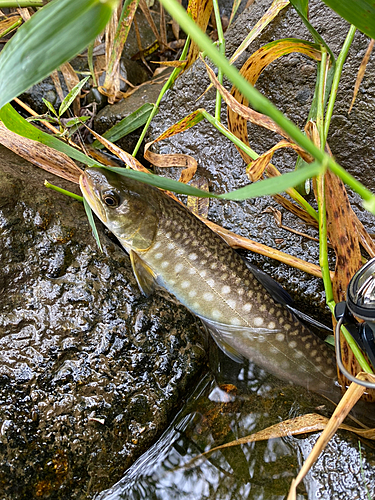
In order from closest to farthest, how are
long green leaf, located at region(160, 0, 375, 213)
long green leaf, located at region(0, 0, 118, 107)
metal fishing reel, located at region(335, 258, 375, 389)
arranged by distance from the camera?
long green leaf, located at region(160, 0, 375, 213) → long green leaf, located at region(0, 0, 118, 107) → metal fishing reel, located at region(335, 258, 375, 389)

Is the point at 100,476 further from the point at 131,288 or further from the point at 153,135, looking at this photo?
the point at 153,135

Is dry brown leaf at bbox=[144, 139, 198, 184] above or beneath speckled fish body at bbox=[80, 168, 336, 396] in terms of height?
above

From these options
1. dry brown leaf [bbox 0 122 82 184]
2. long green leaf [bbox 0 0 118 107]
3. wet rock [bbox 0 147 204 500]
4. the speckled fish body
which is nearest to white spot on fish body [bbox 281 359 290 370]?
the speckled fish body

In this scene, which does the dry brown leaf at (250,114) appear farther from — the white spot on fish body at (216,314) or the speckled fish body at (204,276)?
the white spot on fish body at (216,314)

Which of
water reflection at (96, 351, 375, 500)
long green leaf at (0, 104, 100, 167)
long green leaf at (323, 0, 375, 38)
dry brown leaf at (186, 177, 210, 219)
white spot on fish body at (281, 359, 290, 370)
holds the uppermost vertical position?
long green leaf at (323, 0, 375, 38)

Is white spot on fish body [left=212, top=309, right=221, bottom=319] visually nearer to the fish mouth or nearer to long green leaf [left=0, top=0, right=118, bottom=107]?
the fish mouth

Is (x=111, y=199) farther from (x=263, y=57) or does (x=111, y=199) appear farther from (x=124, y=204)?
(x=263, y=57)
